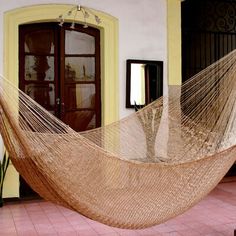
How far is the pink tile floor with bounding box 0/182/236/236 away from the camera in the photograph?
3414 millimetres

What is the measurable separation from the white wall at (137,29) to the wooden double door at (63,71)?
265mm

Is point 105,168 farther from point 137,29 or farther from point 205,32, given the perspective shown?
point 205,32

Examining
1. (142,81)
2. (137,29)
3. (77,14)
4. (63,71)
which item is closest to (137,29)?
(137,29)

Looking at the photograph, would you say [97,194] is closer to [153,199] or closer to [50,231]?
[153,199]

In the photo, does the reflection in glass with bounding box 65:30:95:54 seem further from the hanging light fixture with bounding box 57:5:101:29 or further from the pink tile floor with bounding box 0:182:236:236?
the pink tile floor with bounding box 0:182:236:236

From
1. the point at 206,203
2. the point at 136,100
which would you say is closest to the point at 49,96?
the point at 136,100

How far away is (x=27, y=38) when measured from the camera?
14.8ft

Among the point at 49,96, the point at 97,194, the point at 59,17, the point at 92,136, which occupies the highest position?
the point at 59,17

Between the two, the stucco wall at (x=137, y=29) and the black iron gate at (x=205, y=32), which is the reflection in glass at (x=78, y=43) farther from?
the black iron gate at (x=205, y=32)

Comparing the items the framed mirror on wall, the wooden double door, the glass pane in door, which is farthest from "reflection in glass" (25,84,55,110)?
the framed mirror on wall

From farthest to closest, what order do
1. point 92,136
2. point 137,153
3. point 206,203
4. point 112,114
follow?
point 112,114
point 206,203
point 137,153
point 92,136

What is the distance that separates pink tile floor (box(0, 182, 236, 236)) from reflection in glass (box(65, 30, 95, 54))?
164 cm

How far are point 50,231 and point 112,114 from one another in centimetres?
165

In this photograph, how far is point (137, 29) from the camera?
4742mm
